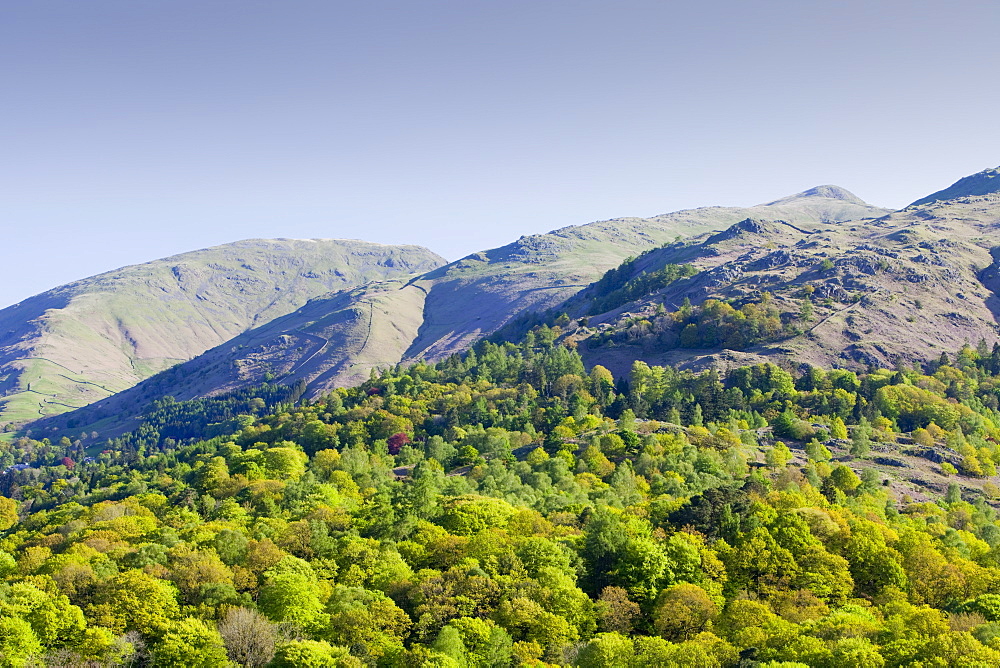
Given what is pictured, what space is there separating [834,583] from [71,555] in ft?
268

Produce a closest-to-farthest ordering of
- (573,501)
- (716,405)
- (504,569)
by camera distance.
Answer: (504,569), (573,501), (716,405)

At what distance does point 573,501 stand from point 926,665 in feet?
181

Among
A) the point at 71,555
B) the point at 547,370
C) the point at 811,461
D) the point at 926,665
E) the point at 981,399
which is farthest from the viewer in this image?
the point at 547,370

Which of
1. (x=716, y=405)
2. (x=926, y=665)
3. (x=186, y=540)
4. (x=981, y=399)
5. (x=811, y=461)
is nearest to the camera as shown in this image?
(x=926, y=665)

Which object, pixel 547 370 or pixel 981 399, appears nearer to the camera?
pixel 981 399

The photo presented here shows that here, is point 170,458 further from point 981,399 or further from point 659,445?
point 981,399

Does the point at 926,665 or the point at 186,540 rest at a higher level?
the point at 186,540

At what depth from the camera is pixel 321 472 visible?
421ft

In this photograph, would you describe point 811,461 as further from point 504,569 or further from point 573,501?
point 504,569

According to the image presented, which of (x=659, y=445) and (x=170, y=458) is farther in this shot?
(x=170, y=458)

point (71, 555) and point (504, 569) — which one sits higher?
point (71, 555)

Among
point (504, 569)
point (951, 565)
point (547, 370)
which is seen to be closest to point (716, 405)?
point (547, 370)

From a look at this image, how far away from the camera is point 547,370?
185000 mm

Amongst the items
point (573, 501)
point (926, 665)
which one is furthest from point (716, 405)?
point (926, 665)
